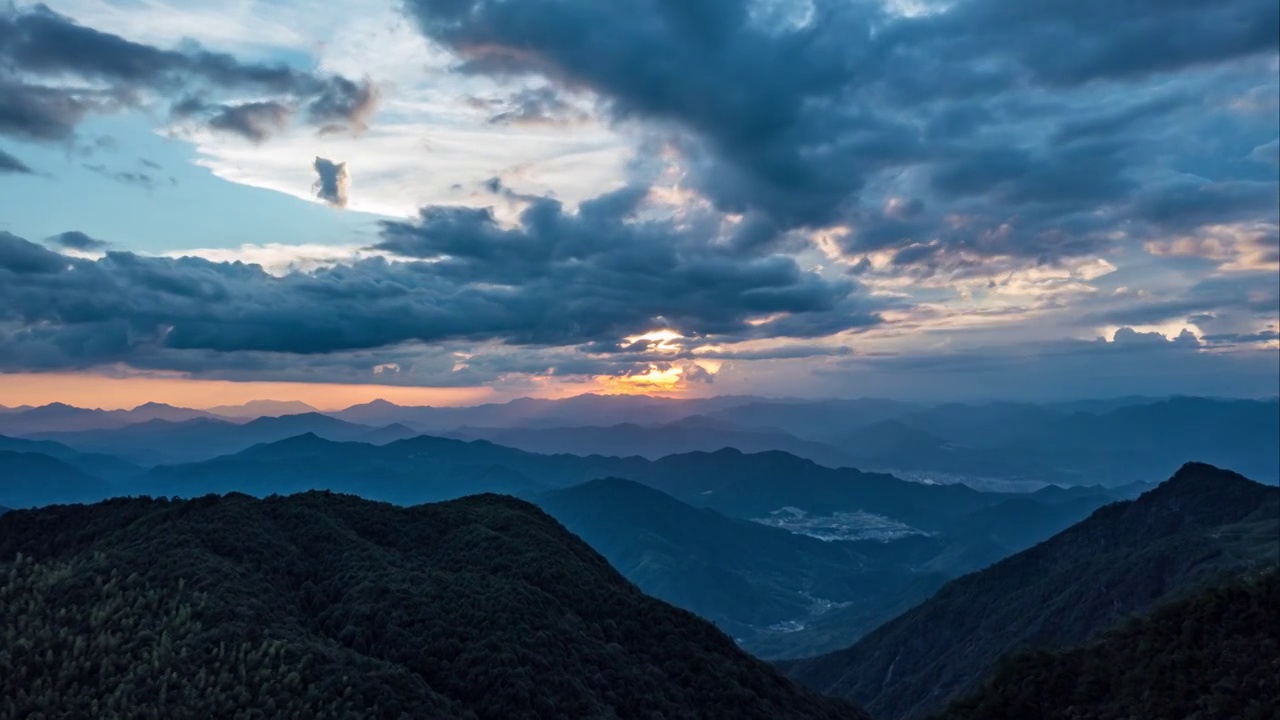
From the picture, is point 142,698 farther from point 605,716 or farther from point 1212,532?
point 1212,532

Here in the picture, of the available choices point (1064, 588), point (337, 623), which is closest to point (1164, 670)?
point (337, 623)

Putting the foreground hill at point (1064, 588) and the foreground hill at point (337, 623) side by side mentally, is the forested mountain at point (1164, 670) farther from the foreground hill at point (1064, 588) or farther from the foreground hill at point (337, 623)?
the foreground hill at point (1064, 588)

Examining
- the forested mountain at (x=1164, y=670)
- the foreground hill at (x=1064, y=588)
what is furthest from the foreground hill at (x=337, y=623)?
the foreground hill at (x=1064, y=588)

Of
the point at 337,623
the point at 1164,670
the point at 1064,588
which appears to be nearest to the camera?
the point at 1164,670

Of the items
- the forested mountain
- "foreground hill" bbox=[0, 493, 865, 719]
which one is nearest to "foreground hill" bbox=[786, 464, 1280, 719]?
"foreground hill" bbox=[0, 493, 865, 719]

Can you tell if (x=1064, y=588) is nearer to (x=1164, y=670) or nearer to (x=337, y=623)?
(x=1164, y=670)

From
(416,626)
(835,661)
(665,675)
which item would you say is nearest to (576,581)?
(665,675)
